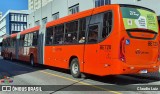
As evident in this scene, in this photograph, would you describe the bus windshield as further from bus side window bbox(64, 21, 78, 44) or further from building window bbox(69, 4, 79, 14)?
building window bbox(69, 4, 79, 14)

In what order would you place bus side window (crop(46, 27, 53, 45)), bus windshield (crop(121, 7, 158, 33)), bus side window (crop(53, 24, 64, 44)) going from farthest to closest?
bus side window (crop(46, 27, 53, 45))
bus side window (crop(53, 24, 64, 44))
bus windshield (crop(121, 7, 158, 33))

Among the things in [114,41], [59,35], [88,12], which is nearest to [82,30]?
[88,12]

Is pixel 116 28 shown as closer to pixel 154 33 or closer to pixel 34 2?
pixel 154 33

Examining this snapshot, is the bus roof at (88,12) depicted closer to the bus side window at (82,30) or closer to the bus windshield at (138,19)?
the bus side window at (82,30)

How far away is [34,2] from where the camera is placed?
16338 centimetres

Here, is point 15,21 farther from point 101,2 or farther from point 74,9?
point 101,2

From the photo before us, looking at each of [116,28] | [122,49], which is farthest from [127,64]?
[116,28]

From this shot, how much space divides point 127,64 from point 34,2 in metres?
156

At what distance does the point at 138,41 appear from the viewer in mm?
12188

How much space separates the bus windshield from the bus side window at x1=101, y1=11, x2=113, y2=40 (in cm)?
54

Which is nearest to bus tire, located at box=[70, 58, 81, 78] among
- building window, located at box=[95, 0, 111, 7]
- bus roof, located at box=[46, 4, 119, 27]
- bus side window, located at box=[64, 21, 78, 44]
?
bus side window, located at box=[64, 21, 78, 44]

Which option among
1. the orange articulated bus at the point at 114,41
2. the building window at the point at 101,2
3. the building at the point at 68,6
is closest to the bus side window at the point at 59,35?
the orange articulated bus at the point at 114,41

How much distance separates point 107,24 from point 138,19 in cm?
A: 122

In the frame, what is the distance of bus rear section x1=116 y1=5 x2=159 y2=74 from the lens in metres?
11.8
